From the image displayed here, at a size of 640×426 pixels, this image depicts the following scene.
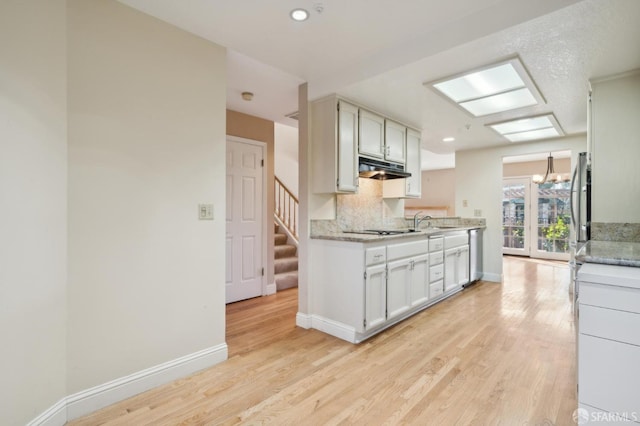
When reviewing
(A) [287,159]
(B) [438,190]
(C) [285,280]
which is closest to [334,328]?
(C) [285,280]

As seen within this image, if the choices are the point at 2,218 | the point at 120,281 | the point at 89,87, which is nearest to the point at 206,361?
the point at 120,281

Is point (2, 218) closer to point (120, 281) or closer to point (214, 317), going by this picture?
point (120, 281)

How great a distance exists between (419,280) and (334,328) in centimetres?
110

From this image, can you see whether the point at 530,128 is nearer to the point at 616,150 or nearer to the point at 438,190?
the point at 616,150

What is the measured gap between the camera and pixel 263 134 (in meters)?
4.18

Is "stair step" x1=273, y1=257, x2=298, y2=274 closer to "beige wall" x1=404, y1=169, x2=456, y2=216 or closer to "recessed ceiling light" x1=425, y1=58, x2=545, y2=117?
"recessed ceiling light" x1=425, y1=58, x2=545, y2=117

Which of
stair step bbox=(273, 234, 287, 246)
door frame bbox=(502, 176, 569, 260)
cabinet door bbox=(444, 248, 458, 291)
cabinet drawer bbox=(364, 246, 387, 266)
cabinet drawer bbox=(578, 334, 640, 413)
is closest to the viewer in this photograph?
cabinet drawer bbox=(578, 334, 640, 413)

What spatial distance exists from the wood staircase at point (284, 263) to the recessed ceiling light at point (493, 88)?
316 centimetres

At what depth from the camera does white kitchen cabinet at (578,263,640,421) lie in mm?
1271

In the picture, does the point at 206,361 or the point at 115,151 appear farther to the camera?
the point at 206,361

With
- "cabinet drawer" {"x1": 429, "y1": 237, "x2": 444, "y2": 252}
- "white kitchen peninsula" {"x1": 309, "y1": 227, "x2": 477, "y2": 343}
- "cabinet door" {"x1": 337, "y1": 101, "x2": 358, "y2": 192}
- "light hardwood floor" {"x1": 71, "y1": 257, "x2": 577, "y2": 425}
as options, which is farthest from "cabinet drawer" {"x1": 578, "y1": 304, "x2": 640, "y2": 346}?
"cabinet drawer" {"x1": 429, "y1": 237, "x2": 444, "y2": 252}

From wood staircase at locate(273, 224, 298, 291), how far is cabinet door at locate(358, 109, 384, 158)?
2219 mm

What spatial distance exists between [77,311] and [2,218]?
64cm

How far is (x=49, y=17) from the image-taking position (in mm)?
1585
